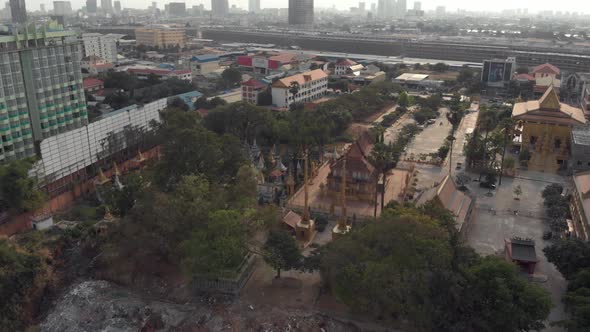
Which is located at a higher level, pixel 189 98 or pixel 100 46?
pixel 100 46

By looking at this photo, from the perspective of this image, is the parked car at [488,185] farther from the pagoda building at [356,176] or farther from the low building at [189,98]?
the low building at [189,98]

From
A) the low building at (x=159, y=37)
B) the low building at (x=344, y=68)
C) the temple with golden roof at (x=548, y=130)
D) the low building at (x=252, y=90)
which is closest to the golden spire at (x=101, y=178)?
the low building at (x=252, y=90)

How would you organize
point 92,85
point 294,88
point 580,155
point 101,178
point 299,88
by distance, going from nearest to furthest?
point 101,178
point 580,155
point 294,88
point 299,88
point 92,85

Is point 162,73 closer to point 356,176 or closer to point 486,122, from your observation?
point 486,122

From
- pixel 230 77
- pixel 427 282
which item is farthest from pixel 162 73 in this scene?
pixel 427 282

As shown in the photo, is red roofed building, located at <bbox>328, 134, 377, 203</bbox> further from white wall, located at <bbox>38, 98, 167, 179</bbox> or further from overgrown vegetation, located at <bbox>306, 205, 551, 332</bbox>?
white wall, located at <bbox>38, 98, 167, 179</bbox>

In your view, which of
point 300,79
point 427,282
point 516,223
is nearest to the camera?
point 427,282
